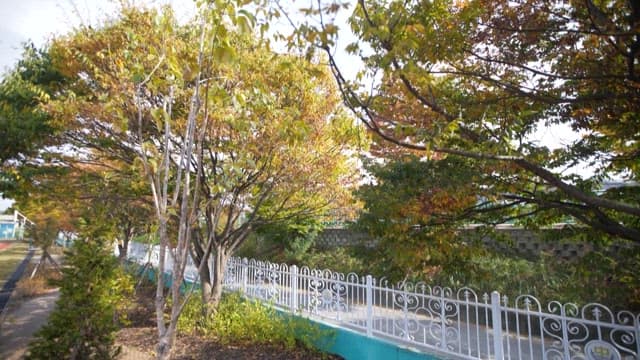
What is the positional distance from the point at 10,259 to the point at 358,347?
68.7 feet

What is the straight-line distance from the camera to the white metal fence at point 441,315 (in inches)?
115

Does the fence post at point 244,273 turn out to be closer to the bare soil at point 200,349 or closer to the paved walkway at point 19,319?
the bare soil at point 200,349

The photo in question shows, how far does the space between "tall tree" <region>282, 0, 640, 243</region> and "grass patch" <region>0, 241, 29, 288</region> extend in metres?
13.5

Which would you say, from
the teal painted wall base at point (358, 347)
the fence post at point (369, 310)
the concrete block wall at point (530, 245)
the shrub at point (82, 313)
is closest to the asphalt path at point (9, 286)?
the shrub at point (82, 313)

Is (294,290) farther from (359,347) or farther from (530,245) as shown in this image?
(530,245)

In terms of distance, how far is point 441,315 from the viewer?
12.0ft

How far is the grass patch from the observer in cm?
1304

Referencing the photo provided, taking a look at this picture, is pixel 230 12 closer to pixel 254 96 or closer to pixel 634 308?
pixel 254 96

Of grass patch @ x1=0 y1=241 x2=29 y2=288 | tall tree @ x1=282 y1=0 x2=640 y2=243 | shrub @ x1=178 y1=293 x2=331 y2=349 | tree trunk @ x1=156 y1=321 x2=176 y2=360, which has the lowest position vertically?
grass patch @ x1=0 y1=241 x2=29 y2=288

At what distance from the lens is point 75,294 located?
4156 millimetres

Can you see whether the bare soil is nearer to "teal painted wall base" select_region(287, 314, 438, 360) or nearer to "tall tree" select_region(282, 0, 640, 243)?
"teal painted wall base" select_region(287, 314, 438, 360)

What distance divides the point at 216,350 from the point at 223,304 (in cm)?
139

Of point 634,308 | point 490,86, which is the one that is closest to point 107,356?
point 490,86

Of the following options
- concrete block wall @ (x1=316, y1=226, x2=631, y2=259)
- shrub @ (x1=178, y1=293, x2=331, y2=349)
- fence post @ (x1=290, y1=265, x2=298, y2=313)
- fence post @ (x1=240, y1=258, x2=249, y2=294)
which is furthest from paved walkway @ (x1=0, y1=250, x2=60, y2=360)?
concrete block wall @ (x1=316, y1=226, x2=631, y2=259)
